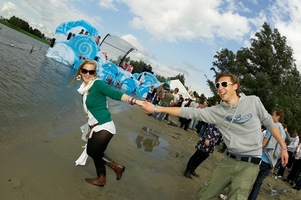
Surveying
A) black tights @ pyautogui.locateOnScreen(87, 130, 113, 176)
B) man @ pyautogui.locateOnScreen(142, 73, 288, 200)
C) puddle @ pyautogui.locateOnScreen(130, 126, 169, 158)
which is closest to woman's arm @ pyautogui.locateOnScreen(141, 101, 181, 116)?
man @ pyautogui.locateOnScreen(142, 73, 288, 200)

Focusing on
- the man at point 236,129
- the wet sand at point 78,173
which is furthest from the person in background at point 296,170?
the man at point 236,129

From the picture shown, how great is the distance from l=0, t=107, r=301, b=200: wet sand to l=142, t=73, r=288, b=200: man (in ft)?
5.35

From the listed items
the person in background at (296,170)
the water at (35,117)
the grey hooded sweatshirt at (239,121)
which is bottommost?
the water at (35,117)

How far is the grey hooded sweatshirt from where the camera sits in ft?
13.1

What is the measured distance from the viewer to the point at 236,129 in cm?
402

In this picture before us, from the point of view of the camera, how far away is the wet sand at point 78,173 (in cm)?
432

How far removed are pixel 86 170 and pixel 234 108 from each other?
9.32 feet

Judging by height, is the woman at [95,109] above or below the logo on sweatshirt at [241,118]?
below

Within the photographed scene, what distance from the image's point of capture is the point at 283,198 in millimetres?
9227

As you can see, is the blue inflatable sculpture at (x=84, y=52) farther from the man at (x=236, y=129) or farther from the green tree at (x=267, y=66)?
the man at (x=236, y=129)

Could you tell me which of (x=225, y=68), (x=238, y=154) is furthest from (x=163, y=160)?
(x=225, y=68)

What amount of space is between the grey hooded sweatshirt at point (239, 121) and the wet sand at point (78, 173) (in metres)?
1.90

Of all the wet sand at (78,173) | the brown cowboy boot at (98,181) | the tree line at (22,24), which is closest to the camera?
the wet sand at (78,173)

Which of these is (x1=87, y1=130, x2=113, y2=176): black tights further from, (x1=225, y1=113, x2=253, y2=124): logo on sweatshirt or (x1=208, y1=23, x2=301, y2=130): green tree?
(x1=208, y1=23, x2=301, y2=130): green tree
